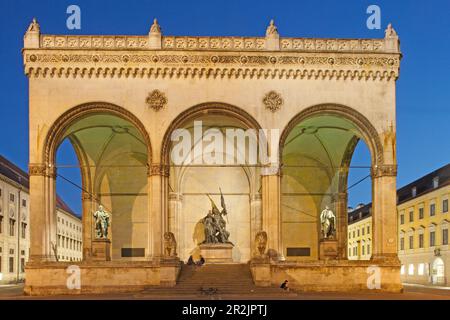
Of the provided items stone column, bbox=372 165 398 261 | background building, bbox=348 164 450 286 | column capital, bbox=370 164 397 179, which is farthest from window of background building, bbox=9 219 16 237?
background building, bbox=348 164 450 286

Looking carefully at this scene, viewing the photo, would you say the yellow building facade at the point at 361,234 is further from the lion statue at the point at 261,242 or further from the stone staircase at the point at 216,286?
the lion statue at the point at 261,242

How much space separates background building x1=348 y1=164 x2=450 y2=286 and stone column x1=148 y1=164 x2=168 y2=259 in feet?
81.8

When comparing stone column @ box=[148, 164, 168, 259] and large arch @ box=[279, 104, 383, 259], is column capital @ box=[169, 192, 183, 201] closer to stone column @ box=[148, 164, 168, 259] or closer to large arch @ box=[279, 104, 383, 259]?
large arch @ box=[279, 104, 383, 259]

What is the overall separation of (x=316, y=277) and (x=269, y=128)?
7.50 m

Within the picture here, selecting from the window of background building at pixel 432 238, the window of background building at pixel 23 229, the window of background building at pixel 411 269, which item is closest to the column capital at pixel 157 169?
the window of background building at pixel 432 238

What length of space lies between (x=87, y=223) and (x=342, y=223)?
15569mm

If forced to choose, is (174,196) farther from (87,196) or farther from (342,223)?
(342,223)

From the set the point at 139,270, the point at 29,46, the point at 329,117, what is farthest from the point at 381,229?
the point at 29,46

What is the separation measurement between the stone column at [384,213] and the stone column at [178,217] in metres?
12.7

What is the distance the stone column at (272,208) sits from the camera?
1169 inches

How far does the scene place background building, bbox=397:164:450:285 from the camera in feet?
153

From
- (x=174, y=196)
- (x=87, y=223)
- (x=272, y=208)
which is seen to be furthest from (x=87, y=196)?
(x=272, y=208)
